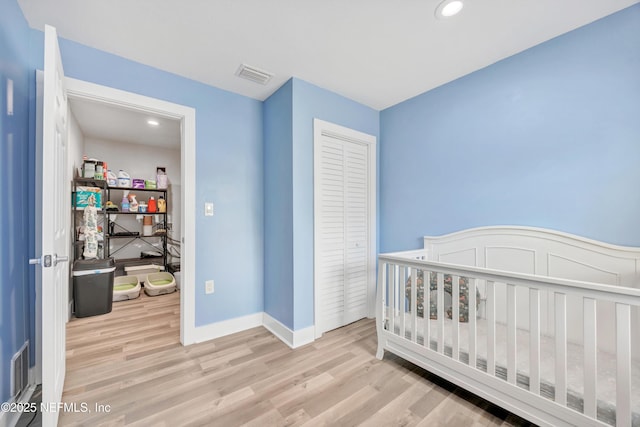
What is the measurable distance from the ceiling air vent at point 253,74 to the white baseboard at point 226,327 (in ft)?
7.16

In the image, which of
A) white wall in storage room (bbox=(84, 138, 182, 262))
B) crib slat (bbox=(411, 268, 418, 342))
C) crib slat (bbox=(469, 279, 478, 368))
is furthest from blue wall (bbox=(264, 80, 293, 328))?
white wall in storage room (bbox=(84, 138, 182, 262))

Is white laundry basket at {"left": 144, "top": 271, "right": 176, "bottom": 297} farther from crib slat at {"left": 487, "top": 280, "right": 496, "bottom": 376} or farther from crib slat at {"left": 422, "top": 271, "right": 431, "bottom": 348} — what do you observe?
crib slat at {"left": 487, "top": 280, "right": 496, "bottom": 376}

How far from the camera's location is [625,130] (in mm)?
1563

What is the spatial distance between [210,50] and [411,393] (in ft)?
8.83

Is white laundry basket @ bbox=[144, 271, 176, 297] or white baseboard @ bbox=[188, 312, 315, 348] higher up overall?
white laundry basket @ bbox=[144, 271, 176, 297]

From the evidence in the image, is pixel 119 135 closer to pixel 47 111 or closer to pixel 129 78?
pixel 129 78

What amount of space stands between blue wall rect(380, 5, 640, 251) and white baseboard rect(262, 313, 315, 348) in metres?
1.30

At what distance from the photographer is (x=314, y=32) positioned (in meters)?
1.74

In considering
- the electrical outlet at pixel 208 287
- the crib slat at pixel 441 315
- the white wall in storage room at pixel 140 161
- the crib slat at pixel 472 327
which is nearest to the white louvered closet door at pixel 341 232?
the electrical outlet at pixel 208 287

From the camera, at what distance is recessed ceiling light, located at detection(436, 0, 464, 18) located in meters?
1.50

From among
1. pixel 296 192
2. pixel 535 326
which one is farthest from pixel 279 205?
pixel 535 326

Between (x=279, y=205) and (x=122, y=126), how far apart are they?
2.62 meters

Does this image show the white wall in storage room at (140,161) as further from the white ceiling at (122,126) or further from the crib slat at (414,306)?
the crib slat at (414,306)

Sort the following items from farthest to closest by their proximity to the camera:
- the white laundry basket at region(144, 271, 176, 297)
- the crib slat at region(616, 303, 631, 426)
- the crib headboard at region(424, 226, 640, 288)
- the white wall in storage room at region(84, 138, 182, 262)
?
the white wall in storage room at region(84, 138, 182, 262), the white laundry basket at region(144, 271, 176, 297), the crib headboard at region(424, 226, 640, 288), the crib slat at region(616, 303, 631, 426)
